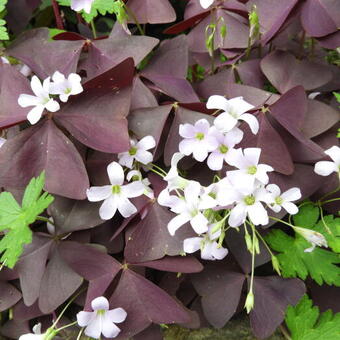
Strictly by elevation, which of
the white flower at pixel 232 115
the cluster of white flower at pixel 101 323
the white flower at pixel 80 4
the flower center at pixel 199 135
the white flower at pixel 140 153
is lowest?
the cluster of white flower at pixel 101 323

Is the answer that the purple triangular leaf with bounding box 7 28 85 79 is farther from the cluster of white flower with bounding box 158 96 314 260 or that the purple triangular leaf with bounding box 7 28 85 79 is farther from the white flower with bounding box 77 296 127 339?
the white flower with bounding box 77 296 127 339

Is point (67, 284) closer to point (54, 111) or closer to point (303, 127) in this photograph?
point (54, 111)

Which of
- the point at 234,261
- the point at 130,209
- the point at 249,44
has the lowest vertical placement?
the point at 234,261

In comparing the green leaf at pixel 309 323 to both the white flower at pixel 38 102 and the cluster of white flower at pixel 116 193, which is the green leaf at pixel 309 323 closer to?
the cluster of white flower at pixel 116 193

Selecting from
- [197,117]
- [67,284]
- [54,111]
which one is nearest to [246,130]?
[197,117]

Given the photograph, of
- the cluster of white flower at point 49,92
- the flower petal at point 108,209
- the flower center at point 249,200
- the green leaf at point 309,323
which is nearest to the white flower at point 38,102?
the cluster of white flower at point 49,92

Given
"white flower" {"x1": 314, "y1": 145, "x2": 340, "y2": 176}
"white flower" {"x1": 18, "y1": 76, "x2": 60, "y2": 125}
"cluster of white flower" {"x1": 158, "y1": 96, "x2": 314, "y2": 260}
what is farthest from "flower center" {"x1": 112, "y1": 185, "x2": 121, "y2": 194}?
"white flower" {"x1": 314, "y1": 145, "x2": 340, "y2": 176}
